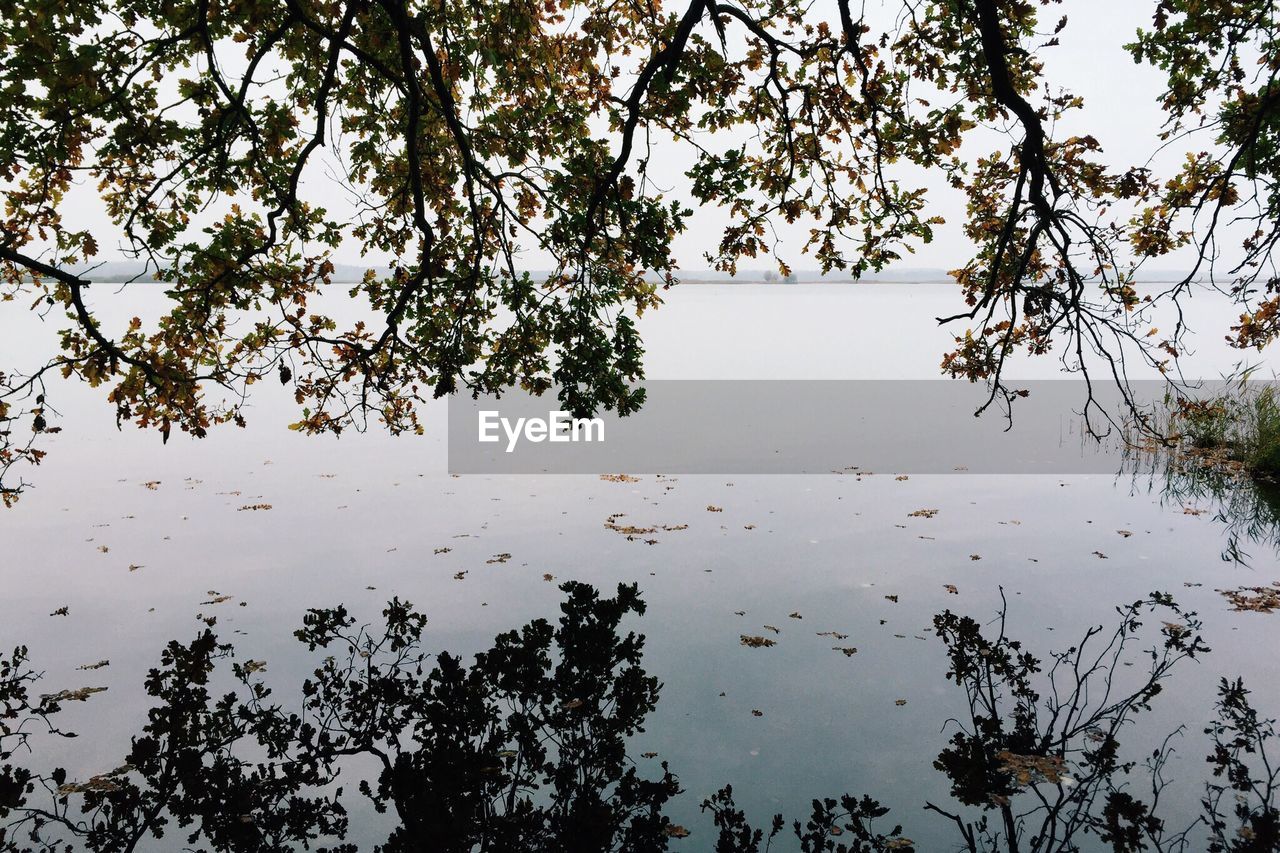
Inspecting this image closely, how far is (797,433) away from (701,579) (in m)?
8.23

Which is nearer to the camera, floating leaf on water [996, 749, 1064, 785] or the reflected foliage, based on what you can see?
floating leaf on water [996, 749, 1064, 785]

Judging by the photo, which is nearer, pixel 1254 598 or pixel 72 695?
pixel 72 695

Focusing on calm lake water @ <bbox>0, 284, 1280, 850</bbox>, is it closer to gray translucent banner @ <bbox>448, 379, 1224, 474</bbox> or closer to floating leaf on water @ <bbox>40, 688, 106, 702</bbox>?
floating leaf on water @ <bbox>40, 688, 106, 702</bbox>

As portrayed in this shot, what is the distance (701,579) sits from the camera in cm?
789

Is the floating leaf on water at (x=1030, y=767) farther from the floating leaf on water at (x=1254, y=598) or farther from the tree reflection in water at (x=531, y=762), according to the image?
the floating leaf on water at (x=1254, y=598)

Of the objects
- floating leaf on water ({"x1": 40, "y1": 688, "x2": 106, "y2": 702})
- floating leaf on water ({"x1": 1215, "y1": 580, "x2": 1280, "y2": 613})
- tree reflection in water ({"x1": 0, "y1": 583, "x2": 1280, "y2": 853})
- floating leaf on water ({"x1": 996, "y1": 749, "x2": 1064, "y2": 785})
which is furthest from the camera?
floating leaf on water ({"x1": 1215, "y1": 580, "x2": 1280, "y2": 613})

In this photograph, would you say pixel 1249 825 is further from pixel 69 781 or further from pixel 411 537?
pixel 411 537

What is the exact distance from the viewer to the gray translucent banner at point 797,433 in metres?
13.1

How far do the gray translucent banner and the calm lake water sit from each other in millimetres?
870

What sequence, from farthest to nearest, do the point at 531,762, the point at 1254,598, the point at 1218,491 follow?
the point at 1218,491
the point at 1254,598
the point at 531,762

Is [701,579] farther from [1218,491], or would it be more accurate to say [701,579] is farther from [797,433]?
[797,433]

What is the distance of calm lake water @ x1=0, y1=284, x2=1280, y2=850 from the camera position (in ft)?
16.5

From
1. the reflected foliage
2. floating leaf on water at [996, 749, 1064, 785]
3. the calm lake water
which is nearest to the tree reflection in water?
floating leaf on water at [996, 749, 1064, 785]

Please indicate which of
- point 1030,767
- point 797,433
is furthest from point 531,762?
point 797,433
